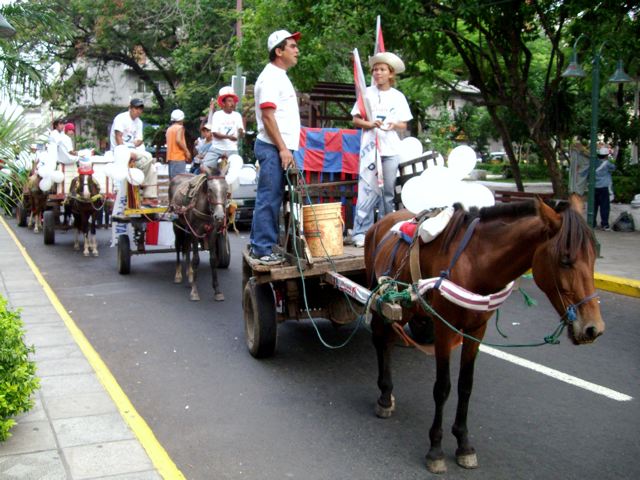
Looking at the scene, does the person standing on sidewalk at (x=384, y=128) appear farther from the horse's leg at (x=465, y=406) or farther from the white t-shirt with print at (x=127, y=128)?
the white t-shirt with print at (x=127, y=128)

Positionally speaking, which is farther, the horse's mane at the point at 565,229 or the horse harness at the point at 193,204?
the horse harness at the point at 193,204

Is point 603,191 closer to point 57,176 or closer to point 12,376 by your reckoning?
point 57,176

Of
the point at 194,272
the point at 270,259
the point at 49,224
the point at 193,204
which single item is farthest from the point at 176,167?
the point at 270,259

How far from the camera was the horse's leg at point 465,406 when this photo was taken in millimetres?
4836

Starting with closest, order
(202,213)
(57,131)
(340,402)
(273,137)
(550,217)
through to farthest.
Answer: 1. (550,217)
2. (340,402)
3. (273,137)
4. (202,213)
5. (57,131)

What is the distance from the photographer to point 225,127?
11.5 m

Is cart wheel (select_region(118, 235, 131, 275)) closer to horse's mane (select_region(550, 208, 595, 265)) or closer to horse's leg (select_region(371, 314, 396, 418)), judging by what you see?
horse's leg (select_region(371, 314, 396, 418))

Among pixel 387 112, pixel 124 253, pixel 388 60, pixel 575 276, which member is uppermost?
pixel 388 60

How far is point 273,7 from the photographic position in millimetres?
18766

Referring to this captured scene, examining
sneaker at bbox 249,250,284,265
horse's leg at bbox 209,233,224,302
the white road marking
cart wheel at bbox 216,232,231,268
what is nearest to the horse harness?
horse's leg at bbox 209,233,224,302

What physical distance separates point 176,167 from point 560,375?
8.64 m

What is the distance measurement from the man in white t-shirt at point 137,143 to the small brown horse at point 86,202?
1.93 metres

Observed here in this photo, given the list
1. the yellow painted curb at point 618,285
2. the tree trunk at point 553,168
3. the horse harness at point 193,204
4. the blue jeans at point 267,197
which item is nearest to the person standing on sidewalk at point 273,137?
the blue jeans at point 267,197

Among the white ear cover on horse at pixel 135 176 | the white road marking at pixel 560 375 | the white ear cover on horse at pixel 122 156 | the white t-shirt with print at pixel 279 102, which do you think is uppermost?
the white t-shirt with print at pixel 279 102
